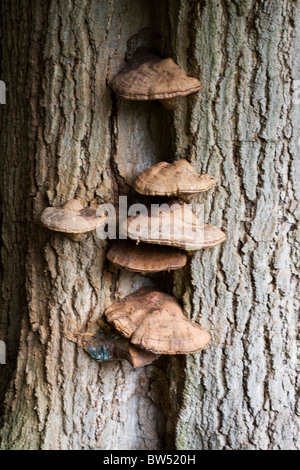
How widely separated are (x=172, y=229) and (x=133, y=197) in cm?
59

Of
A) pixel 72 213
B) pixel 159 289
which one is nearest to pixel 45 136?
pixel 72 213

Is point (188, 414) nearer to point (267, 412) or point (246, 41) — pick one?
point (267, 412)

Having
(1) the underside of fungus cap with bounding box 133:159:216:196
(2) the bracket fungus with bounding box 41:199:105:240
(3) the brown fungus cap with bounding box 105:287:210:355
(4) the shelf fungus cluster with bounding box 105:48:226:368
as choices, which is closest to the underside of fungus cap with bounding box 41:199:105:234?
(2) the bracket fungus with bounding box 41:199:105:240

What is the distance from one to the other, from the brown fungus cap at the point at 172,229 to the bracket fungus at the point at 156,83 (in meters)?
0.55

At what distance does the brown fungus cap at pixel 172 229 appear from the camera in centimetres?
196

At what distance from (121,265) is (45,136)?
0.90 metres

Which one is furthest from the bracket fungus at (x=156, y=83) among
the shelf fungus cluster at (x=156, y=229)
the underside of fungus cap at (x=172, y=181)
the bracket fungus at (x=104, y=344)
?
the bracket fungus at (x=104, y=344)

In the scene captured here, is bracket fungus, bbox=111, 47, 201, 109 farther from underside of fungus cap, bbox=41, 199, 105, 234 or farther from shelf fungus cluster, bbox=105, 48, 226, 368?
underside of fungus cap, bbox=41, 199, 105, 234

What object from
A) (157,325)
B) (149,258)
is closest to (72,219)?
(149,258)

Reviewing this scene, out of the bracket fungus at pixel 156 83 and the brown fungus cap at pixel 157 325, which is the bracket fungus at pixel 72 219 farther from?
the bracket fungus at pixel 156 83

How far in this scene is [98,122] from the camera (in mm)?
2395

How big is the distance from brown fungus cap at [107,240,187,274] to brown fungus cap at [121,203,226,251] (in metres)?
0.17

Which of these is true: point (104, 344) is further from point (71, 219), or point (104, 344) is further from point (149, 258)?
point (71, 219)

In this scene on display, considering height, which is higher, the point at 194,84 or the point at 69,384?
the point at 194,84
